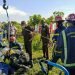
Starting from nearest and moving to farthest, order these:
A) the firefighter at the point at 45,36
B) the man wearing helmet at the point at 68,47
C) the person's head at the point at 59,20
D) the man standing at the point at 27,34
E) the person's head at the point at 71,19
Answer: the man wearing helmet at the point at 68,47 < the person's head at the point at 71,19 < the person's head at the point at 59,20 < the man standing at the point at 27,34 < the firefighter at the point at 45,36

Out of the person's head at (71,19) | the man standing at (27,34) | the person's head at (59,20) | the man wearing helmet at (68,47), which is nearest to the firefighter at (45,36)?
the man standing at (27,34)

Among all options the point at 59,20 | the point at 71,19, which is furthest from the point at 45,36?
→ the point at 71,19

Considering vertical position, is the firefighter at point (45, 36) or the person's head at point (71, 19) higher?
the person's head at point (71, 19)

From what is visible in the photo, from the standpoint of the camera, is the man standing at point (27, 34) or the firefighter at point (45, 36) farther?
the firefighter at point (45, 36)

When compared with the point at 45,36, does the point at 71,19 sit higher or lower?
higher

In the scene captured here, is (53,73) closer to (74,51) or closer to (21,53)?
(21,53)

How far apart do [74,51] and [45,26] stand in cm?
887

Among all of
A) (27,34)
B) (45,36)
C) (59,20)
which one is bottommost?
(45,36)

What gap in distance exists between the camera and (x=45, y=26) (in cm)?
1359

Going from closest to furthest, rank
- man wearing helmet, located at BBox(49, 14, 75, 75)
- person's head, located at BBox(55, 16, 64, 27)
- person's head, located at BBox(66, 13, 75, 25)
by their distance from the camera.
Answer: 1. man wearing helmet, located at BBox(49, 14, 75, 75)
2. person's head, located at BBox(66, 13, 75, 25)
3. person's head, located at BBox(55, 16, 64, 27)

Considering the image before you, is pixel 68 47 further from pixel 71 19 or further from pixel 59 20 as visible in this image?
pixel 59 20

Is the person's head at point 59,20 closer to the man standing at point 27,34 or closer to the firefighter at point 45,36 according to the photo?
the man standing at point 27,34

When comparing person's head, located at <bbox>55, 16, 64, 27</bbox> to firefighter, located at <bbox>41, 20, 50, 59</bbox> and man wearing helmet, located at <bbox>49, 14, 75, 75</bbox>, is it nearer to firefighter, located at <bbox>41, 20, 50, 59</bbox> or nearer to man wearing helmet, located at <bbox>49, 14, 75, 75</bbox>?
man wearing helmet, located at <bbox>49, 14, 75, 75</bbox>

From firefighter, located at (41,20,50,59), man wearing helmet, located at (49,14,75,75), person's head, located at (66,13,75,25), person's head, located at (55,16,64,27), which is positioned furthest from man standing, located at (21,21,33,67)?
man wearing helmet, located at (49,14,75,75)
